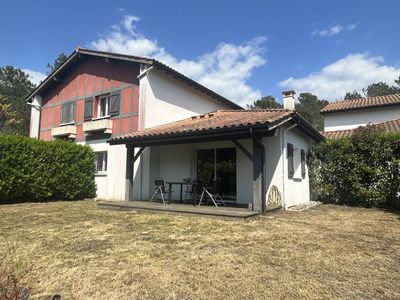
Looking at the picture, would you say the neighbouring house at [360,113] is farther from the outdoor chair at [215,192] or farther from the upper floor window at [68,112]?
the upper floor window at [68,112]

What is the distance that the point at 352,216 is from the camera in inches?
356

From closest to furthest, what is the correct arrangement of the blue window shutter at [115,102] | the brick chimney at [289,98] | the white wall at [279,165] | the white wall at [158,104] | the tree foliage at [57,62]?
the white wall at [279,165] < the brick chimney at [289,98] < the white wall at [158,104] < the blue window shutter at [115,102] < the tree foliage at [57,62]

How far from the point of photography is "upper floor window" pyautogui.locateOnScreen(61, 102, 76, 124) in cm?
1623

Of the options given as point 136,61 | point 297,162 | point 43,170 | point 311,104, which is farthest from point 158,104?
point 311,104

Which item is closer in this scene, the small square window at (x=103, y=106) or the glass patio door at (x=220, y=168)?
the glass patio door at (x=220, y=168)

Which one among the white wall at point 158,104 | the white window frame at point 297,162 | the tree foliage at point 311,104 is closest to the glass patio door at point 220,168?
the white wall at point 158,104

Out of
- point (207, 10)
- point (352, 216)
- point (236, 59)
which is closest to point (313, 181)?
point (352, 216)

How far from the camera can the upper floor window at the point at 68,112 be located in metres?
16.2

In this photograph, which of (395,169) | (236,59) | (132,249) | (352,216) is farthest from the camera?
(236,59)

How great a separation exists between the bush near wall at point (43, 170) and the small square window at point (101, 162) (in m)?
0.48

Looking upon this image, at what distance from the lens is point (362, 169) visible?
1134cm

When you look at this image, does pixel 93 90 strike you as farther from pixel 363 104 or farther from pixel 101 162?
pixel 363 104

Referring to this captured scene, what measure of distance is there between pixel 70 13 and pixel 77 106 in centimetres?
515

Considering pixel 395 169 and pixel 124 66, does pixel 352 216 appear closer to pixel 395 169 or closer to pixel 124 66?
pixel 395 169
